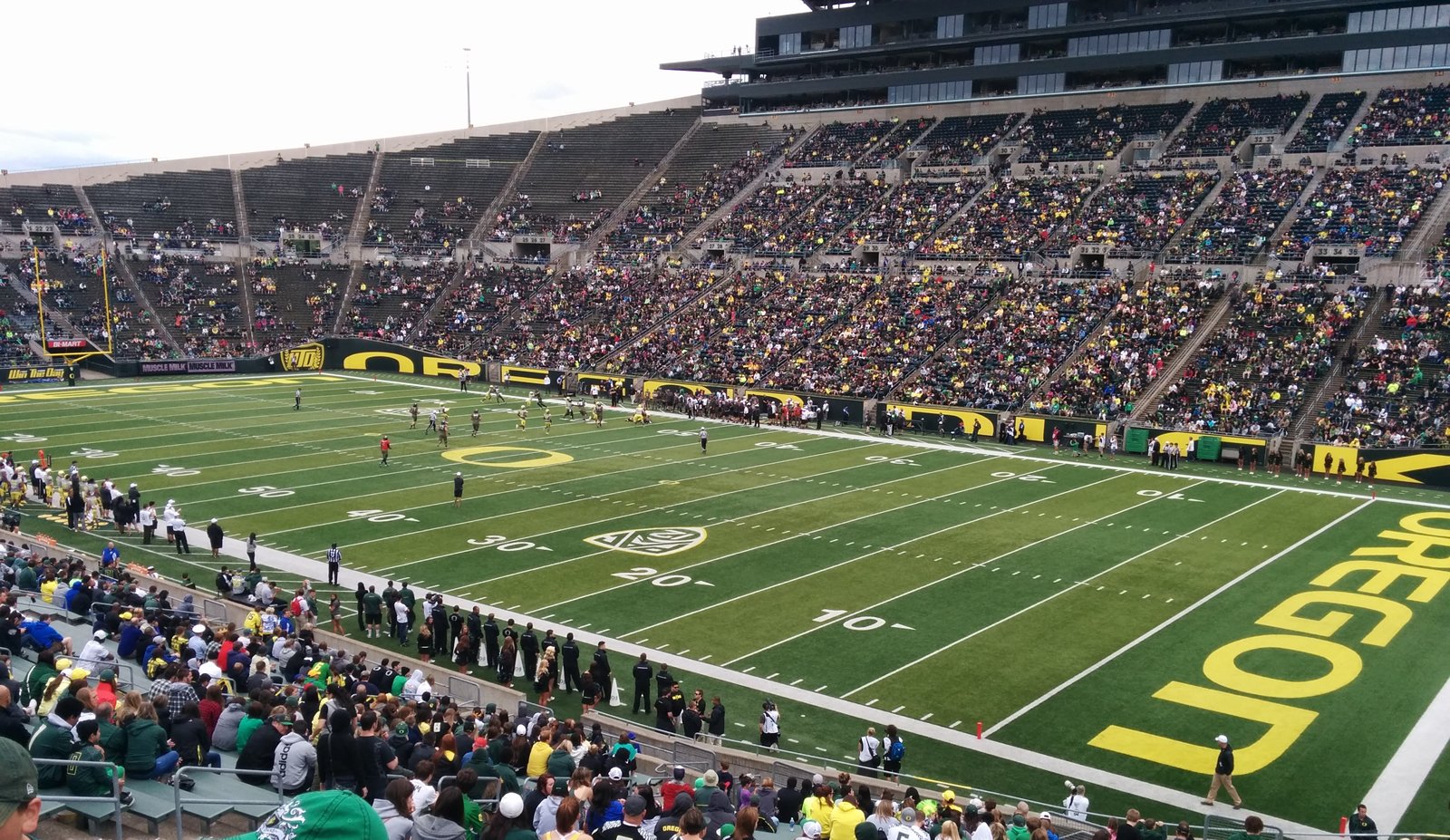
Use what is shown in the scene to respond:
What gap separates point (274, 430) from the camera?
40.9 metres

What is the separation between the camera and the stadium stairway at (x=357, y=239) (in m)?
68.6

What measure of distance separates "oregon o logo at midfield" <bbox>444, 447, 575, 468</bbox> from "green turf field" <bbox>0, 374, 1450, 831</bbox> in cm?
19

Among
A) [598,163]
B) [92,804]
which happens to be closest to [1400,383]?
[92,804]

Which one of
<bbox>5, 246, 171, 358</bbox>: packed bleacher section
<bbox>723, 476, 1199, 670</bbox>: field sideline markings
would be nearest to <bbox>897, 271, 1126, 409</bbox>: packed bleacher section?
<bbox>723, 476, 1199, 670</bbox>: field sideline markings

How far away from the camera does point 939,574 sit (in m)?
23.9

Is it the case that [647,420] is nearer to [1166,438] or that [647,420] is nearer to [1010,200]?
[1166,438]

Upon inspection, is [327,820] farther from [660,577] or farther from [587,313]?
[587,313]

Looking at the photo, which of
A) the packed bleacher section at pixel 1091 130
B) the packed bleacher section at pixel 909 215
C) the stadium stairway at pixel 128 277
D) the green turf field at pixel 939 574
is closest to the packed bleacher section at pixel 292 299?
Answer: the stadium stairway at pixel 128 277

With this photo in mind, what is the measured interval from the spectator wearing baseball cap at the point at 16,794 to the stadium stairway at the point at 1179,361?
41.5 metres

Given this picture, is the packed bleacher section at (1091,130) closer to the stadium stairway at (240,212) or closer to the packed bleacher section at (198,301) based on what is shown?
the packed bleacher section at (198,301)

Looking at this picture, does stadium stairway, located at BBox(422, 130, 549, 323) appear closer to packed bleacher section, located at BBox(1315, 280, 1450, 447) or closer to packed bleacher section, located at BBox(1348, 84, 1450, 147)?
packed bleacher section, located at BBox(1315, 280, 1450, 447)

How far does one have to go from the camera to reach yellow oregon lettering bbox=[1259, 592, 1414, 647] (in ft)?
66.8

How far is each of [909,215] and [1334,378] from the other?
26.2 metres

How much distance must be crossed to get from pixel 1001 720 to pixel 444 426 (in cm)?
2608
